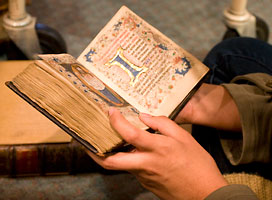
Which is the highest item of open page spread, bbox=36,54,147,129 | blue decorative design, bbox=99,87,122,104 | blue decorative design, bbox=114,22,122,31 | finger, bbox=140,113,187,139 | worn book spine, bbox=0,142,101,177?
blue decorative design, bbox=114,22,122,31

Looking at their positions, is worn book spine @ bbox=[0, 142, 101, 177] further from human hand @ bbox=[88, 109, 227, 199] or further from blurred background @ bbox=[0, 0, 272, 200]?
blurred background @ bbox=[0, 0, 272, 200]

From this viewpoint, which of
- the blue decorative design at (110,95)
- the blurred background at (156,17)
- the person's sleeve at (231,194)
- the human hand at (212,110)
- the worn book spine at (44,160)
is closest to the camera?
the person's sleeve at (231,194)

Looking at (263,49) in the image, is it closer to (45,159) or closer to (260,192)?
(260,192)

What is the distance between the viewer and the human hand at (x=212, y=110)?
0.74 metres

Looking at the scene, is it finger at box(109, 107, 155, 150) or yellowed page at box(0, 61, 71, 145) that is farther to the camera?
yellowed page at box(0, 61, 71, 145)

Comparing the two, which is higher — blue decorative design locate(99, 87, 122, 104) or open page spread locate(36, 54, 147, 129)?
open page spread locate(36, 54, 147, 129)

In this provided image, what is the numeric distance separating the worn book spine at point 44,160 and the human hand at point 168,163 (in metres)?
0.31

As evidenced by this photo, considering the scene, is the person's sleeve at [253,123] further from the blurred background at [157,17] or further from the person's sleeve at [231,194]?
the blurred background at [157,17]

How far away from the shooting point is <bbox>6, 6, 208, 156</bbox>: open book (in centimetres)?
56

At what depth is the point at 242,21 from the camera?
1177mm

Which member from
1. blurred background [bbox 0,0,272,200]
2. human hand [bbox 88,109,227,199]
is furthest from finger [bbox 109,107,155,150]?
blurred background [bbox 0,0,272,200]

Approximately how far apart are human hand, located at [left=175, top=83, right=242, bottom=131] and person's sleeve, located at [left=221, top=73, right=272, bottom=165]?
3 cm

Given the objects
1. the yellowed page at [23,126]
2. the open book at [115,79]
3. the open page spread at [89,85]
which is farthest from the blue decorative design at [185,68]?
the yellowed page at [23,126]

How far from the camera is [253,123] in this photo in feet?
2.23
